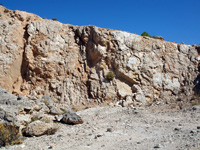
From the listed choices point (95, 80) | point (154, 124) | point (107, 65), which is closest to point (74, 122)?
point (154, 124)

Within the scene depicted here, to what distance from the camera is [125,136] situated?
23.3ft

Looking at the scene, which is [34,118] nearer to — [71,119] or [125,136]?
[71,119]

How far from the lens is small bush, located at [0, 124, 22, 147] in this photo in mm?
6734

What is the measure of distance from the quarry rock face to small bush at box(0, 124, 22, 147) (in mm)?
7232

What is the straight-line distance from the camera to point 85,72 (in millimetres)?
15664

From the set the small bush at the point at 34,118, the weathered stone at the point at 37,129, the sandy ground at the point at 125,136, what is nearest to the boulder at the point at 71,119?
the sandy ground at the point at 125,136

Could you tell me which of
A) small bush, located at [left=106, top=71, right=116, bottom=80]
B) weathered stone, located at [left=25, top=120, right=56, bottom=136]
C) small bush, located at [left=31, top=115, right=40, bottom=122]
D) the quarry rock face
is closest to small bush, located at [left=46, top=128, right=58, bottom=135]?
weathered stone, located at [left=25, top=120, right=56, bottom=136]

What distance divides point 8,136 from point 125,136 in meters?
3.61

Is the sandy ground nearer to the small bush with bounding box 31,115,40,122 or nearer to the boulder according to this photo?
the boulder

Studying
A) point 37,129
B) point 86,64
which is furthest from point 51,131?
point 86,64

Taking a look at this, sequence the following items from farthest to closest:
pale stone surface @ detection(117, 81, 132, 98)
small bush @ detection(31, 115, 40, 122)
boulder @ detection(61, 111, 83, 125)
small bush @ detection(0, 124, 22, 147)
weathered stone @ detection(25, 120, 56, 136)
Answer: pale stone surface @ detection(117, 81, 132, 98), boulder @ detection(61, 111, 83, 125), small bush @ detection(31, 115, 40, 122), weathered stone @ detection(25, 120, 56, 136), small bush @ detection(0, 124, 22, 147)

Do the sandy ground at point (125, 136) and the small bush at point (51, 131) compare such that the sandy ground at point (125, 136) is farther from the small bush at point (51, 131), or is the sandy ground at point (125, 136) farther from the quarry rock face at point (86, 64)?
the quarry rock face at point (86, 64)

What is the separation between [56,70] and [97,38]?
3690 mm

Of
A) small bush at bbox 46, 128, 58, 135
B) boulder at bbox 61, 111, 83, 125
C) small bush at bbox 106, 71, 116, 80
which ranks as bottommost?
small bush at bbox 46, 128, 58, 135
